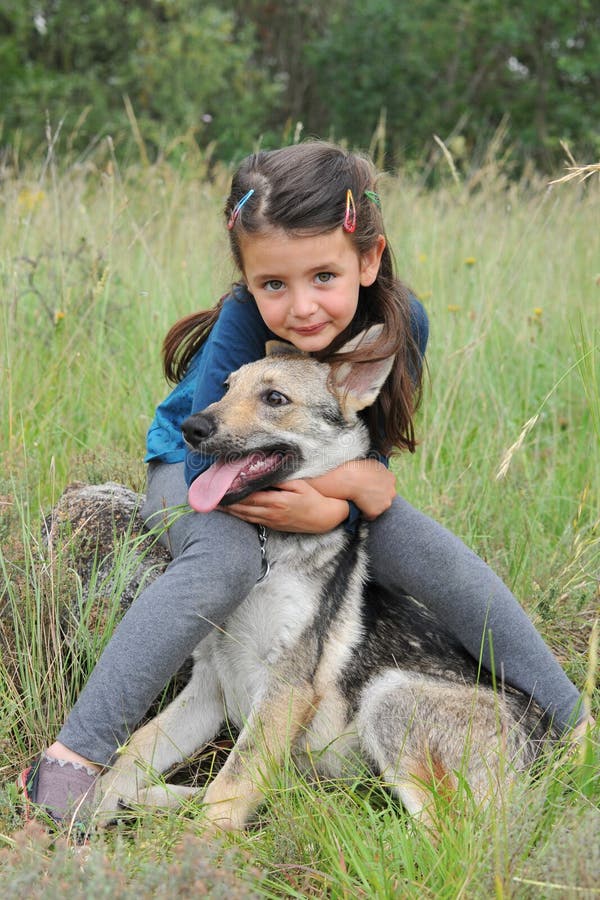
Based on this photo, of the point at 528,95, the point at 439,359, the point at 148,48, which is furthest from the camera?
the point at 528,95

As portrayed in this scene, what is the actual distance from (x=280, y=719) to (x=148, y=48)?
15357 millimetres

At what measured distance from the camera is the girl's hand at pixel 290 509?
9.53 feet

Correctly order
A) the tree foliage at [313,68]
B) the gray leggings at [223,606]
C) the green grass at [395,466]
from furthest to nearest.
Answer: the tree foliage at [313,68]
the gray leggings at [223,606]
the green grass at [395,466]

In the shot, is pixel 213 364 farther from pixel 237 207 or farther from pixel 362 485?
pixel 362 485

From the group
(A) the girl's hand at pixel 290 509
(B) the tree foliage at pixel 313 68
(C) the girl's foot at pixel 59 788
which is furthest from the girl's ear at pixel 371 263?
(B) the tree foliage at pixel 313 68

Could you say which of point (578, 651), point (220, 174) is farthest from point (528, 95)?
point (578, 651)

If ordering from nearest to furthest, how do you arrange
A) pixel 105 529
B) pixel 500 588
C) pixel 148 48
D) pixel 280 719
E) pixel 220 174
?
pixel 280 719 → pixel 500 588 → pixel 105 529 → pixel 220 174 → pixel 148 48

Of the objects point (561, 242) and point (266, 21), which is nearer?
point (561, 242)

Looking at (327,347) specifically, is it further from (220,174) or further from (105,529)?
(220,174)

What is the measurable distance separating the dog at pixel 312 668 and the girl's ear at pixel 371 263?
0.23 m

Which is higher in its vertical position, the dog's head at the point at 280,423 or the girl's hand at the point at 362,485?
the dog's head at the point at 280,423

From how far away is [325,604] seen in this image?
115 inches

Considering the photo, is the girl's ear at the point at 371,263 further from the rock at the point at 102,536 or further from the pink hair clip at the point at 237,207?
the rock at the point at 102,536

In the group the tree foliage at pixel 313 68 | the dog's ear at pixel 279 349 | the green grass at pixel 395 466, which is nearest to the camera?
the green grass at pixel 395 466
